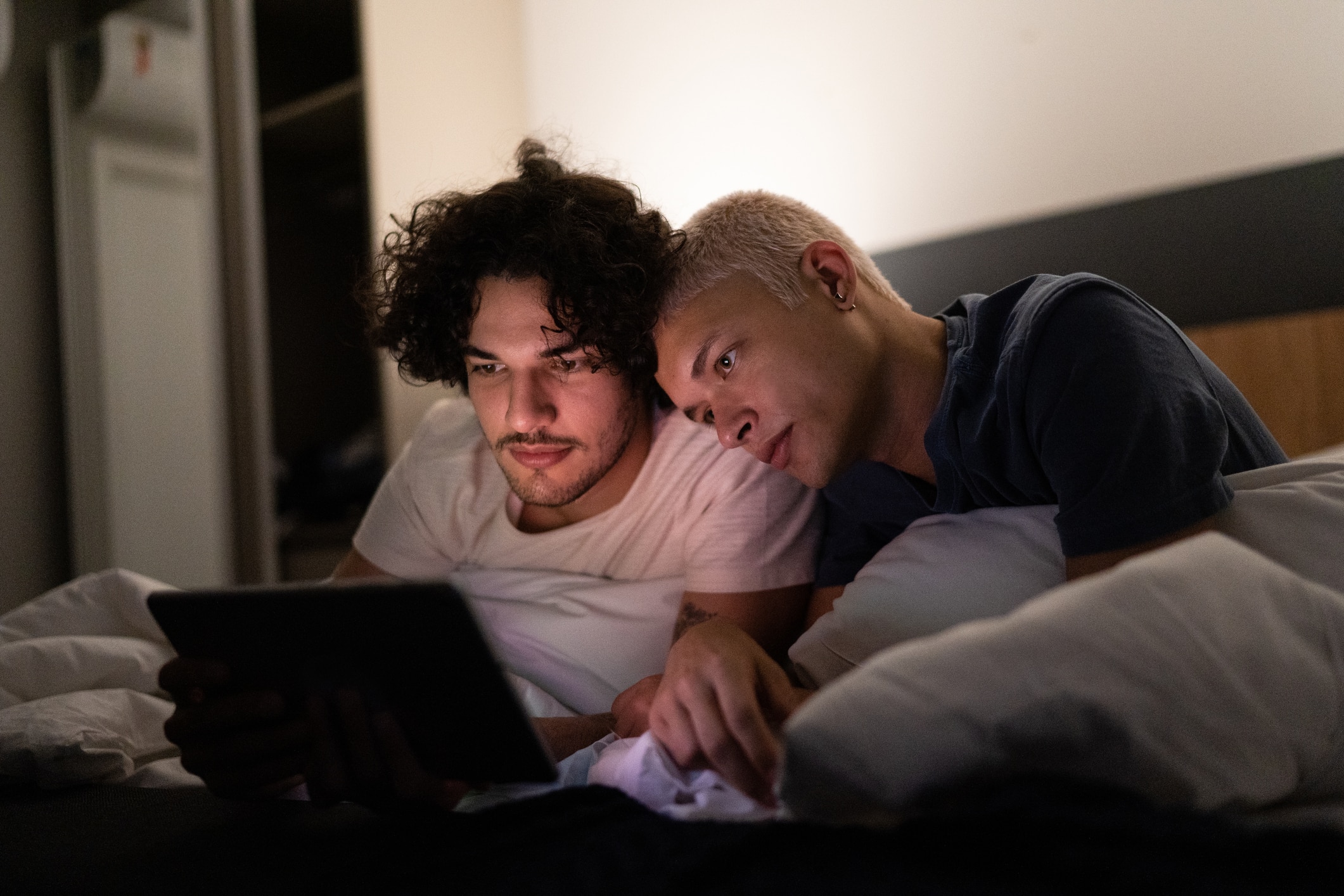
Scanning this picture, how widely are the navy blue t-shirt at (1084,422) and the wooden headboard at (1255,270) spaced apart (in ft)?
2.04

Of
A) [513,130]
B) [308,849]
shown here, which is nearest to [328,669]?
[308,849]

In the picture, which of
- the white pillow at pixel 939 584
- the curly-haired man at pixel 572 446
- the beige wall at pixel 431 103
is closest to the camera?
the white pillow at pixel 939 584

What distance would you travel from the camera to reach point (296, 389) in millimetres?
2932

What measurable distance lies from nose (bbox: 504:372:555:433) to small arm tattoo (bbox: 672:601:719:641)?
0.30 m

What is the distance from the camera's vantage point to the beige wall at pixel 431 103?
2.44 meters

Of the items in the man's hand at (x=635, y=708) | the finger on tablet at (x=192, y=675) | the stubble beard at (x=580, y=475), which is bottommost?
the man's hand at (x=635, y=708)

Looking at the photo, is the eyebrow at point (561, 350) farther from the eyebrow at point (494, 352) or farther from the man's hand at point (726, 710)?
the man's hand at point (726, 710)

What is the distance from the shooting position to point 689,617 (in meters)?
1.13

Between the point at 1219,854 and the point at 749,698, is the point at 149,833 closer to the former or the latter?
the point at 749,698

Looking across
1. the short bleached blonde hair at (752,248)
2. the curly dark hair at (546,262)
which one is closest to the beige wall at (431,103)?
the curly dark hair at (546,262)

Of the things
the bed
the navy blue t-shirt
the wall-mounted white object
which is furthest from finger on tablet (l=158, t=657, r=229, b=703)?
the wall-mounted white object

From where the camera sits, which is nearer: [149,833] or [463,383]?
[149,833]

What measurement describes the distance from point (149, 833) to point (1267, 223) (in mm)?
1739

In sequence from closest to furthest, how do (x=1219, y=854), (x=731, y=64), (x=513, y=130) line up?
(x=1219, y=854)
(x=731, y=64)
(x=513, y=130)
